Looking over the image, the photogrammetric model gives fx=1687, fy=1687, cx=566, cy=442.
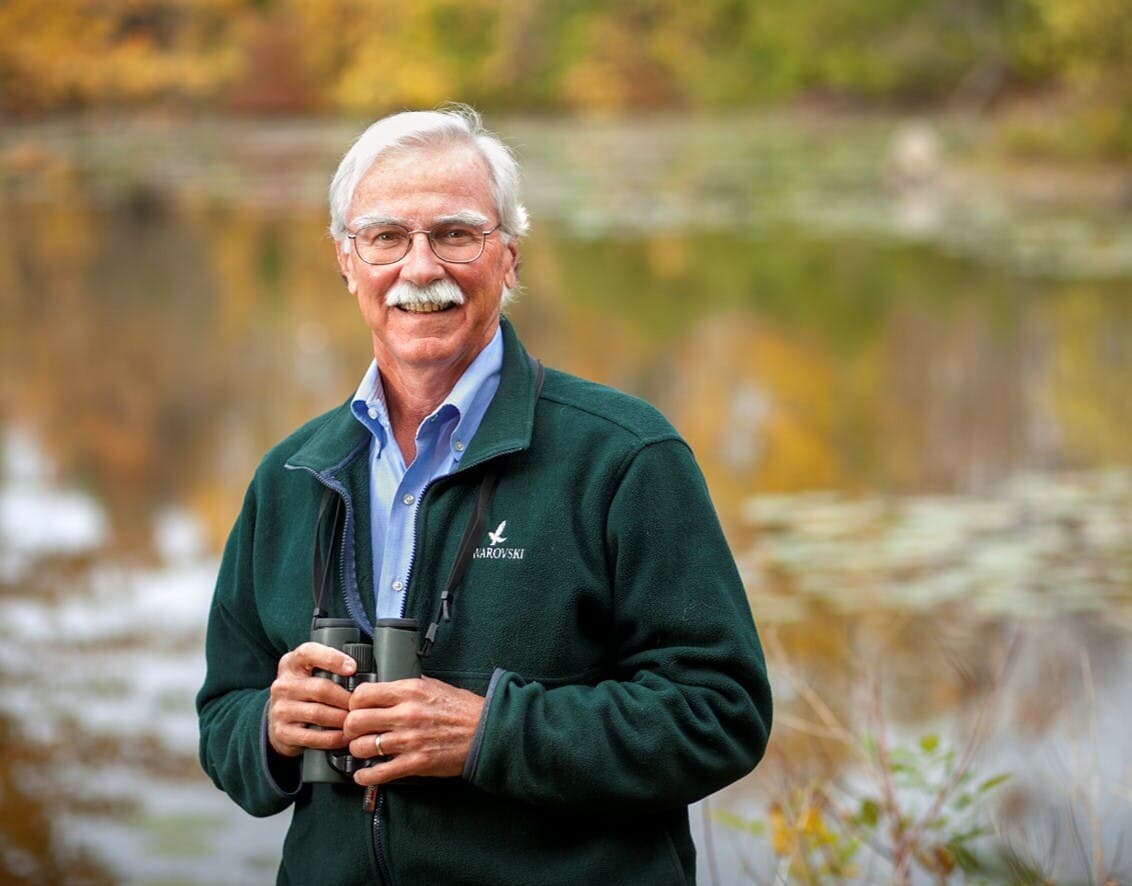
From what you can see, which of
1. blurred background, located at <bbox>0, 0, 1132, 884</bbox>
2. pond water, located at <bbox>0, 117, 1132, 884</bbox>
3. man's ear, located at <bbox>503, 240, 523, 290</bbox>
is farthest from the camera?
pond water, located at <bbox>0, 117, 1132, 884</bbox>

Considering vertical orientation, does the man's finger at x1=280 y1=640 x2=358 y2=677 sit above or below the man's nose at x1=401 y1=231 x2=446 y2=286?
below

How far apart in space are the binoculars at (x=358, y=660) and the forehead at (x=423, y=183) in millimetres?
391

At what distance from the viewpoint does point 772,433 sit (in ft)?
25.6

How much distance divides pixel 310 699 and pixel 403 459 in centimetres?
26

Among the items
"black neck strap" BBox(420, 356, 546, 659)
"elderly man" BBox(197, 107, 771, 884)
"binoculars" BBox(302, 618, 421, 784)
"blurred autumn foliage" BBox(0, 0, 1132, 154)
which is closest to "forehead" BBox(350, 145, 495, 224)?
"elderly man" BBox(197, 107, 771, 884)

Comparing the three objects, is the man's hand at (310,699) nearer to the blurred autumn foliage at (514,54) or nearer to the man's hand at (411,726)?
the man's hand at (411,726)

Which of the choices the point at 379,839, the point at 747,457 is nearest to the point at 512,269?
the point at 379,839

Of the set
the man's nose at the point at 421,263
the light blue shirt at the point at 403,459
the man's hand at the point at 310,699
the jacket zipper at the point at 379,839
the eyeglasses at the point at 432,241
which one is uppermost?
the eyeglasses at the point at 432,241

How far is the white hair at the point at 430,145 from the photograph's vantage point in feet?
5.24

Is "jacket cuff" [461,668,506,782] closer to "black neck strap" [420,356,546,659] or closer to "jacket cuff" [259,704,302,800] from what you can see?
"black neck strap" [420,356,546,659]

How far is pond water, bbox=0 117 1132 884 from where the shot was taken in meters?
3.80

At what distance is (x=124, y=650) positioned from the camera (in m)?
4.92

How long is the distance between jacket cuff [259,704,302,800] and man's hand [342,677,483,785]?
0.47 feet

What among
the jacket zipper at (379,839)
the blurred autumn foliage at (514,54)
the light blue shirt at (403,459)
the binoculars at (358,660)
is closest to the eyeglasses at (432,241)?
the light blue shirt at (403,459)
